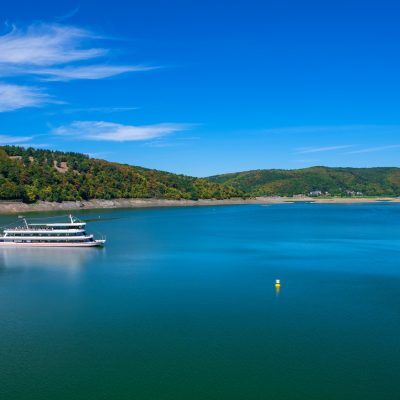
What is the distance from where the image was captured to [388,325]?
120ft

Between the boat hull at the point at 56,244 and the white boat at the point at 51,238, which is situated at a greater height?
the white boat at the point at 51,238

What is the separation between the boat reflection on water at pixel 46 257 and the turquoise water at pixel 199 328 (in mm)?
453

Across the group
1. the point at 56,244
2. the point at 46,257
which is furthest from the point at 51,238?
the point at 46,257

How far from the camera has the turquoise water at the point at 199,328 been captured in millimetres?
26750

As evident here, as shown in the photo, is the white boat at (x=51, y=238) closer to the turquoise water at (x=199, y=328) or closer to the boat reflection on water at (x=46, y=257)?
the boat reflection on water at (x=46, y=257)

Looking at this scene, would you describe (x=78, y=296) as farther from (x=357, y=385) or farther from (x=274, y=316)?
(x=357, y=385)

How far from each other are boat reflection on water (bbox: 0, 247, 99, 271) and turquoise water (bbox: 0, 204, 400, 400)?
0.45 meters

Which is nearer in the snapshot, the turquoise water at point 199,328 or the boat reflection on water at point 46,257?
the turquoise water at point 199,328

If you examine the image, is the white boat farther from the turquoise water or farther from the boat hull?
the turquoise water

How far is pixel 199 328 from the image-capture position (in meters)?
36.1

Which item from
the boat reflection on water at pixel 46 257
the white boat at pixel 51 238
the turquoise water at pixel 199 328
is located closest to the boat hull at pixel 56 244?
the white boat at pixel 51 238

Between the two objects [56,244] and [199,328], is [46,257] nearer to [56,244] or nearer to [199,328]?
[56,244]

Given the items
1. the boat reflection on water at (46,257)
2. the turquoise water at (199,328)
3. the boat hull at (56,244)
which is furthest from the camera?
the boat hull at (56,244)

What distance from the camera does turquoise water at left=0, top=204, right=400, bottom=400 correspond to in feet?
87.8
